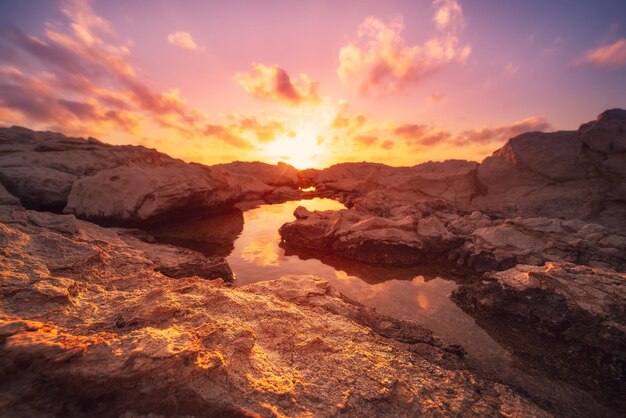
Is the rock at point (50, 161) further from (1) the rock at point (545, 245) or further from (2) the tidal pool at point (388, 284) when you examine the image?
(1) the rock at point (545, 245)

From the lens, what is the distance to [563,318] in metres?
5.87

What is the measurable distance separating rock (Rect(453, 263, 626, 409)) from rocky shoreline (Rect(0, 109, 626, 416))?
0.03 metres

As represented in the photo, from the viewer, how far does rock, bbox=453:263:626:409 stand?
195 inches

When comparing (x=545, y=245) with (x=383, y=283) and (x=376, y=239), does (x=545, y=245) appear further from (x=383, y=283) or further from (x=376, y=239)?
(x=383, y=283)

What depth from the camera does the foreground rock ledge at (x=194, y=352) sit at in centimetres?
221

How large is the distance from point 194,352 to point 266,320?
151 cm

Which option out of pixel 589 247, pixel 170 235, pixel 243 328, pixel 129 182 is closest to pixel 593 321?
pixel 589 247

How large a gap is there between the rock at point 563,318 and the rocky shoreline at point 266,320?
0.03 m

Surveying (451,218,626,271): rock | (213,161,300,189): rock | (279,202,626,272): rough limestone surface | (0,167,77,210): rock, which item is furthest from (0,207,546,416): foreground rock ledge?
(213,161,300,189): rock

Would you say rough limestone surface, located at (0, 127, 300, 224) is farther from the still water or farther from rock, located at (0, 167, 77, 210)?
the still water

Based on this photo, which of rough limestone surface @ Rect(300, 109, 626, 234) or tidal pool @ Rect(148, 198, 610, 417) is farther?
rough limestone surface @ Rect(300, 109, 626, 234)

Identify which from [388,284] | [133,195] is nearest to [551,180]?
[388,284]

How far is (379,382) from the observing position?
10.3ft

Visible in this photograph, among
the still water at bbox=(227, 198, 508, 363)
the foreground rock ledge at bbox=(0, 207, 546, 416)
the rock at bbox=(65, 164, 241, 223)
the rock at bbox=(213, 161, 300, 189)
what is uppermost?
the rock at bbox=(213, 161, 300, 189)
